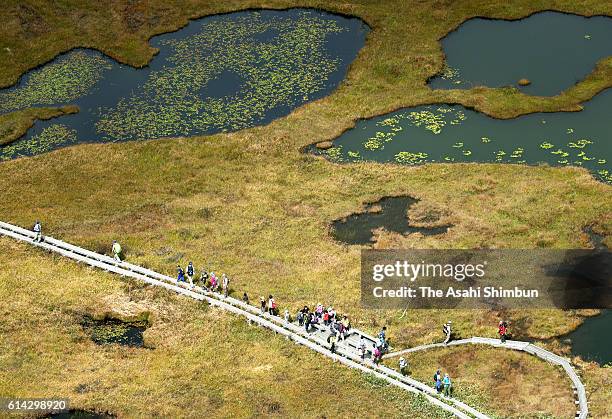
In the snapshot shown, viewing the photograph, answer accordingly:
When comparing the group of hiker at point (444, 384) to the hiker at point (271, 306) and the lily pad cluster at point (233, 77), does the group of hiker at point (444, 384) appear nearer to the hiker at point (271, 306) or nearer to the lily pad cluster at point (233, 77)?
the hiker at point (271, 306)

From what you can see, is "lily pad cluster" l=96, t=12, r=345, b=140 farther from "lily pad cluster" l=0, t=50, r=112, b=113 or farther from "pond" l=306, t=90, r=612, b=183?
"pond" l=306, t=90, r=612, b=183

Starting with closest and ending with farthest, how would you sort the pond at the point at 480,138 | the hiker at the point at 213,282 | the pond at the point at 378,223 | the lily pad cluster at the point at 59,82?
the hiker at the point at 213,282 < the pond at the point at 378,223 < the pond at the point at 480,138 < the lily pad cluster at the point at 59,82

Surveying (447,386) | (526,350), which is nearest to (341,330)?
(447,386)

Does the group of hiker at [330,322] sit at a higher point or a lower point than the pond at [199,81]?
lower

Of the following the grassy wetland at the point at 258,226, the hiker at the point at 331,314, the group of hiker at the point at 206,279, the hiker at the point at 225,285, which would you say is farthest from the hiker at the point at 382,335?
the group of hiker at the point at 206,279

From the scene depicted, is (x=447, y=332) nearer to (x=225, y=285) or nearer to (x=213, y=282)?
(x=225, y=285)

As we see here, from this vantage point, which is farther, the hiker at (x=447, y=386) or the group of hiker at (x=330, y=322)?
the group of hiker at (x=330, y=322)

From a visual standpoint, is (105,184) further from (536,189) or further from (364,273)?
(536,189)
